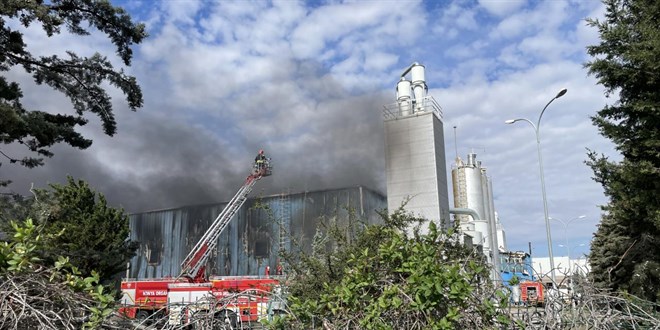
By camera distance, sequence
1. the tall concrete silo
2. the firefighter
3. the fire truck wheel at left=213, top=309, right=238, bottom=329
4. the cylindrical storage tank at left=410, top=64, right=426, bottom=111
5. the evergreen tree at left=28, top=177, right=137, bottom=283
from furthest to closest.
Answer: the firefighter < the cylindrical storage tank at left=410, top=64, right=426, bottom=111 < the tall concrete silo < the evergreen tree at left=28, top=177, right=137, bottom=283 < the fire truck wheel at left=213, top=309, right=238, bottom=329

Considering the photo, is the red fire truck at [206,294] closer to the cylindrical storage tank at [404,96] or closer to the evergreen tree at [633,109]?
the evergreen tree at [633,109]

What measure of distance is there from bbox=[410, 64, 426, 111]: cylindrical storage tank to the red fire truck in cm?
1582

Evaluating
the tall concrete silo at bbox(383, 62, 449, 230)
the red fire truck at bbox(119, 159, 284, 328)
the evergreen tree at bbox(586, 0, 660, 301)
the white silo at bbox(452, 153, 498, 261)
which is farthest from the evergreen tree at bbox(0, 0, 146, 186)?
the white silo at bbox(452, 153, 498, 261)

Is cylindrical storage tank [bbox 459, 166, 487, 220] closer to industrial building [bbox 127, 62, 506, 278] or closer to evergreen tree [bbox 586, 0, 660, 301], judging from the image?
industrial building [bbox 127, 62, 506, 278]

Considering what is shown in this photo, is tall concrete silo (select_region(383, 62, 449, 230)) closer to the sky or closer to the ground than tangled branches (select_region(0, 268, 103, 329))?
closer to the sky

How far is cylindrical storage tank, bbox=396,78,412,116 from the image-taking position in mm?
39125

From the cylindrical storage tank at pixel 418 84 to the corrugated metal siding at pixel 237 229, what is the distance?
33.3ft

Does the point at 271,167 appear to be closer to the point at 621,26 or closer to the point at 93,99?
the point at 93,99

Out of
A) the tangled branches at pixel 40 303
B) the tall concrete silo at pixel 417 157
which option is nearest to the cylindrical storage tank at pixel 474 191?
the tall concrete silo at pixel 417 157

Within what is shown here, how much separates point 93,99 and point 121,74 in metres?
1.16

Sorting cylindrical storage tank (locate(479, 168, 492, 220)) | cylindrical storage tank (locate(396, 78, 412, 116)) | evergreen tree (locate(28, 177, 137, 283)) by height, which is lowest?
evergreen tree (locate(28, 177, 137, 283))

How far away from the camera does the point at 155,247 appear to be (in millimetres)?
59031

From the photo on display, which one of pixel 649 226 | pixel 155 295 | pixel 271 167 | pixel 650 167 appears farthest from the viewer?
pixel 271 167

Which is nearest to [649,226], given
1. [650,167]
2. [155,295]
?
[650,167]
